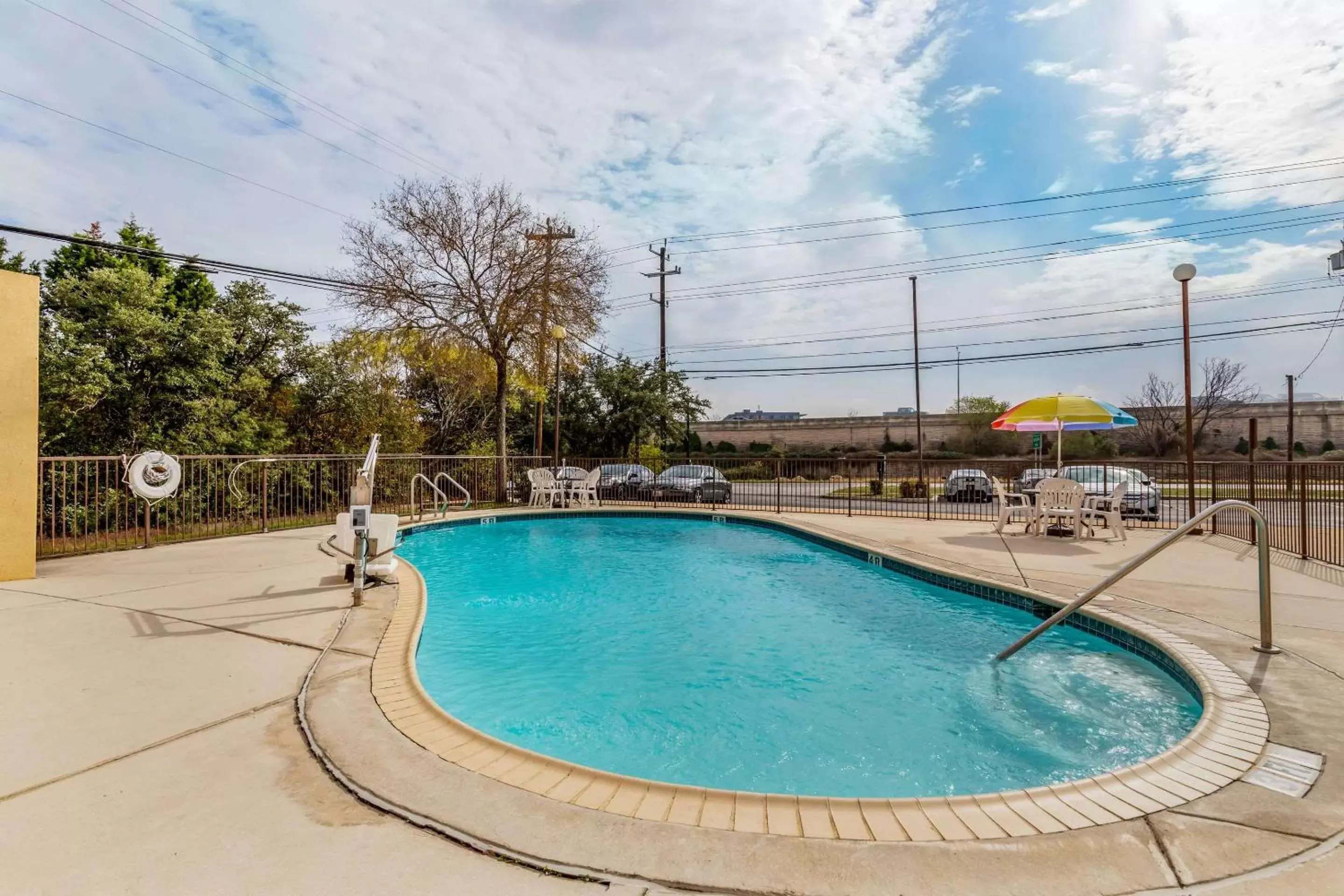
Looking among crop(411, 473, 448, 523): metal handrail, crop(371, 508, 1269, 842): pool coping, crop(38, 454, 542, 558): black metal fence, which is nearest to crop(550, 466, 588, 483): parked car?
crop(38, 454, 542, 558): black metal fence

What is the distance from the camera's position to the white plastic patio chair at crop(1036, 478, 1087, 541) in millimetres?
8555

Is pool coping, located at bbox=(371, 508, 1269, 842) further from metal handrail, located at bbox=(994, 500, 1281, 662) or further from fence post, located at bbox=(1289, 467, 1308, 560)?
fence post, located at bbox=(1289, 467, 1308, 560)

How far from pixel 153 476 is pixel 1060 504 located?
12331mm

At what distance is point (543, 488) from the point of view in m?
13.6

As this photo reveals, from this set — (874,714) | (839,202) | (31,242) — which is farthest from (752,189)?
(31,242)

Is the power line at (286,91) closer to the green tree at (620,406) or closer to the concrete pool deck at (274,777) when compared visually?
the green tree at (620,406)

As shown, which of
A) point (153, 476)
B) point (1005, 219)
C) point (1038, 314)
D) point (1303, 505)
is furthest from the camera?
point (1038, 314)

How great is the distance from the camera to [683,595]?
263 inches

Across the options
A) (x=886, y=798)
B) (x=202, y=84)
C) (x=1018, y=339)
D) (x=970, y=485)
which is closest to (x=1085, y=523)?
(x=970, y=485)

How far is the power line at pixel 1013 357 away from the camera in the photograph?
25.2 meters

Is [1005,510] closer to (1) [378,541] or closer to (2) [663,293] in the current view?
(1) [378,541]

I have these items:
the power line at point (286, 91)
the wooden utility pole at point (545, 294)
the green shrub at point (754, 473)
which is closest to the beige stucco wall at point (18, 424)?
the power line at point (286, 91)

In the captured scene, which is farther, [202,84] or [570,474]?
[570,474]

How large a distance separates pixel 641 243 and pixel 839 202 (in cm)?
1246
